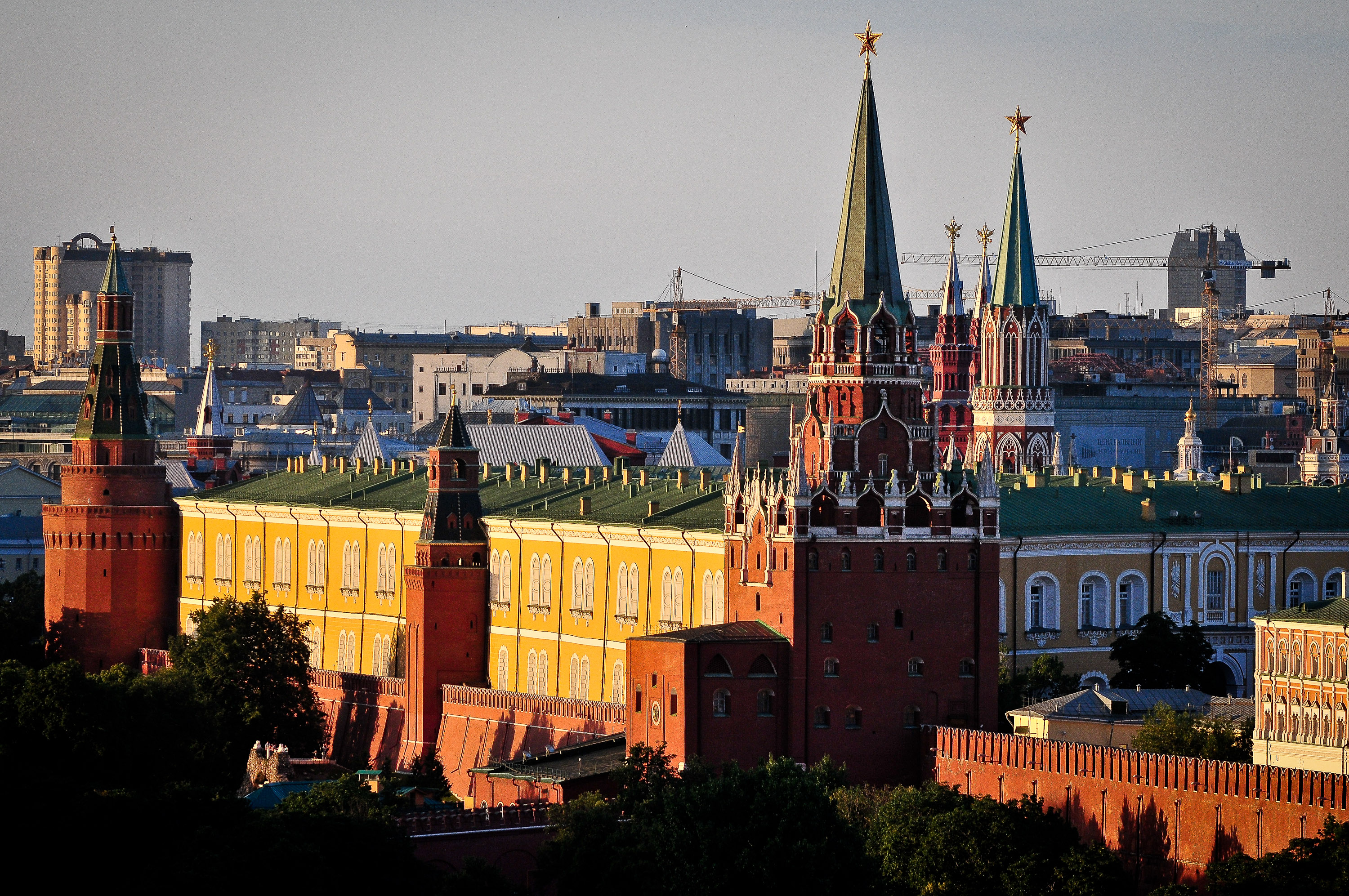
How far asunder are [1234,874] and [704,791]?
13.4m

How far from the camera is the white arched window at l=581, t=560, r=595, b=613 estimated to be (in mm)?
114938

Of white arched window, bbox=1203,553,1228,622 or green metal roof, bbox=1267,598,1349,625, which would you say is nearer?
green metal roof, bbox=1267,598,1349,625

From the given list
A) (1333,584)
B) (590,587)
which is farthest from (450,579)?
(1333,584)

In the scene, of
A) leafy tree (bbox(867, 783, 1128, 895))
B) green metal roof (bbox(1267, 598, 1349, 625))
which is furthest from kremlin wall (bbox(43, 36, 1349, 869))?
green metal roof (bbox(1267, 598, 1349, 625))

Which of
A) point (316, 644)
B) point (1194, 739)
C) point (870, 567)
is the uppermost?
point (870, 567)

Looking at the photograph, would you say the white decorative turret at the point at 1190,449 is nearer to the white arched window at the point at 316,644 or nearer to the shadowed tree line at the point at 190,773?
the white arched window at the point at 316,644

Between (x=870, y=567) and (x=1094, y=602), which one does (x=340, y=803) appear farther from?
(x=1094, y=602)

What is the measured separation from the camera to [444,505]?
118 m

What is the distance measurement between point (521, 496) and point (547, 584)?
8752 mm

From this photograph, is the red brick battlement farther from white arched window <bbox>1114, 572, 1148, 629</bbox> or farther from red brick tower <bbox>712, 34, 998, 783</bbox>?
white arched window <bbox>1114, 572, 1148, 629</bbox>

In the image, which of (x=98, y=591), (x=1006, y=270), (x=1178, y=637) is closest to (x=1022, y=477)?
(x=1178, y=637)

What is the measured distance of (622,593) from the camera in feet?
371

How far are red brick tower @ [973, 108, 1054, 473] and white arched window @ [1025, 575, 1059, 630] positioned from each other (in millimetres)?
37605

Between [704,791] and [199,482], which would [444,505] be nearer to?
[704,791]
